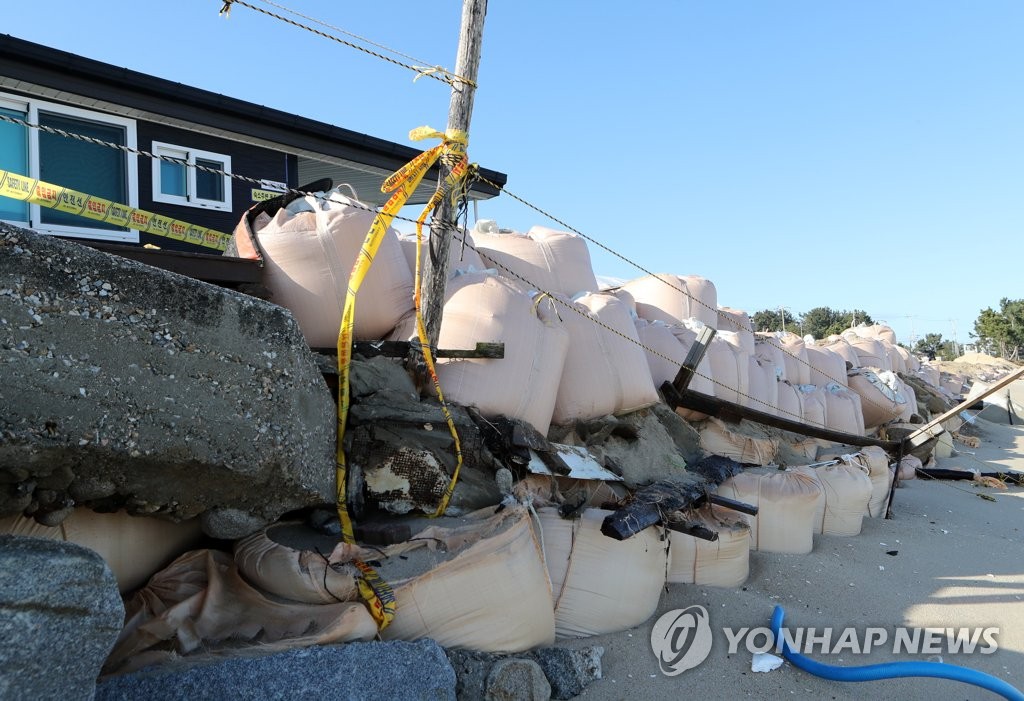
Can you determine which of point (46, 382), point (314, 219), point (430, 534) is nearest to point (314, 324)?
point (314, 219)

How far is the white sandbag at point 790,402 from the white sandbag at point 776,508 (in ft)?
7.60

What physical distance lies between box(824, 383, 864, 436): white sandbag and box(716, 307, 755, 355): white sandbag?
3.54ft

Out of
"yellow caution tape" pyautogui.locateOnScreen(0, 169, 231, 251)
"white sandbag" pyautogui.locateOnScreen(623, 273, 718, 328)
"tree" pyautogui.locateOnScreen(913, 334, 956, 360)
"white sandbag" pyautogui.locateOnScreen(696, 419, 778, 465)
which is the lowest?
"tree" pyautogui.locateOnScreen(913, 334, 956, 360)

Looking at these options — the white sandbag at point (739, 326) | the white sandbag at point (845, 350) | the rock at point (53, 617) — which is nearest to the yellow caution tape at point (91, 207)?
the rock at point (53, 617)

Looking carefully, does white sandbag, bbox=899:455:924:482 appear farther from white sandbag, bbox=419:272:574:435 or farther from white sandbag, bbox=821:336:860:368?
white sandbag, bbox=419:272:574:435

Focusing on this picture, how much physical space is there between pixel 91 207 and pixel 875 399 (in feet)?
27.6

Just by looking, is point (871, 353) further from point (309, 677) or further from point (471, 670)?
point (309, 677)

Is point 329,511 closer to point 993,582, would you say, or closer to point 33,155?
point 993,582

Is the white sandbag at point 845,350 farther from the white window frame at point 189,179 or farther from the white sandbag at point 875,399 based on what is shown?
the white window frame at point 189,179

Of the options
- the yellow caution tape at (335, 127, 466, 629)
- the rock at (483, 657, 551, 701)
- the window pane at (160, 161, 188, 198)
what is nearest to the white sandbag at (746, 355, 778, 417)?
the yellow caution tape at (335, 127, 466, 629)

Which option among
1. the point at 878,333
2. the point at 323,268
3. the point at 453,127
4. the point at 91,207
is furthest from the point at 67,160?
the point at 878,333

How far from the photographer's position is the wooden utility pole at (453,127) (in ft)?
12.3

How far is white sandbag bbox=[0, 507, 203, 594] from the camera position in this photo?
2590 mm

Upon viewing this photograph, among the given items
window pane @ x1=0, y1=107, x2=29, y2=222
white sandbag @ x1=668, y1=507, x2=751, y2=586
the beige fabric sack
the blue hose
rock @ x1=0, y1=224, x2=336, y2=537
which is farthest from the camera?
window pane @ x1=0, y1=107, x2=29, y2=222
